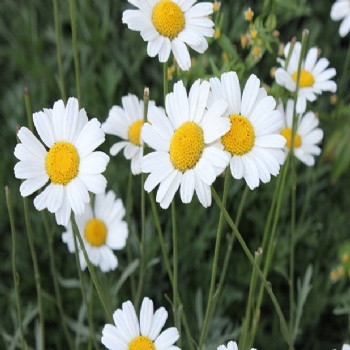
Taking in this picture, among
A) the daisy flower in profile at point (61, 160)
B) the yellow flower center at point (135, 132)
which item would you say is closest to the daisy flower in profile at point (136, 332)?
the daisy flower in profile at point (61, 160)

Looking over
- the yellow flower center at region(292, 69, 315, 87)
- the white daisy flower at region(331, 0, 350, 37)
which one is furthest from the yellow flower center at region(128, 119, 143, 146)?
the white daisy flower at region(331, 0, 350, 37)

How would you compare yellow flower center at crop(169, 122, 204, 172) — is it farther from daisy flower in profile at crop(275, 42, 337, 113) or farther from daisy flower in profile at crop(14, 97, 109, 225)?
daisy flower in profile at crop(275, 42, 337, 113)

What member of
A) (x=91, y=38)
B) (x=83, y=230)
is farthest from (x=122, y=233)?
(x=91, y=38)

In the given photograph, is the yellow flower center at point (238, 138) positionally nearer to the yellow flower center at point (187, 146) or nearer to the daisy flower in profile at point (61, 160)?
the yellow flower center at point (187, 146)

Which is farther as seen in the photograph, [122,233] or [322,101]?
[322,101]

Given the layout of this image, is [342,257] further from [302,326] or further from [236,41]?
[236,41]

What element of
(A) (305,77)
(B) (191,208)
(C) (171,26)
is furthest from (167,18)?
(B) (191,208)

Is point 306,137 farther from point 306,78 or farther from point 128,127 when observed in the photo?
point 128,127
